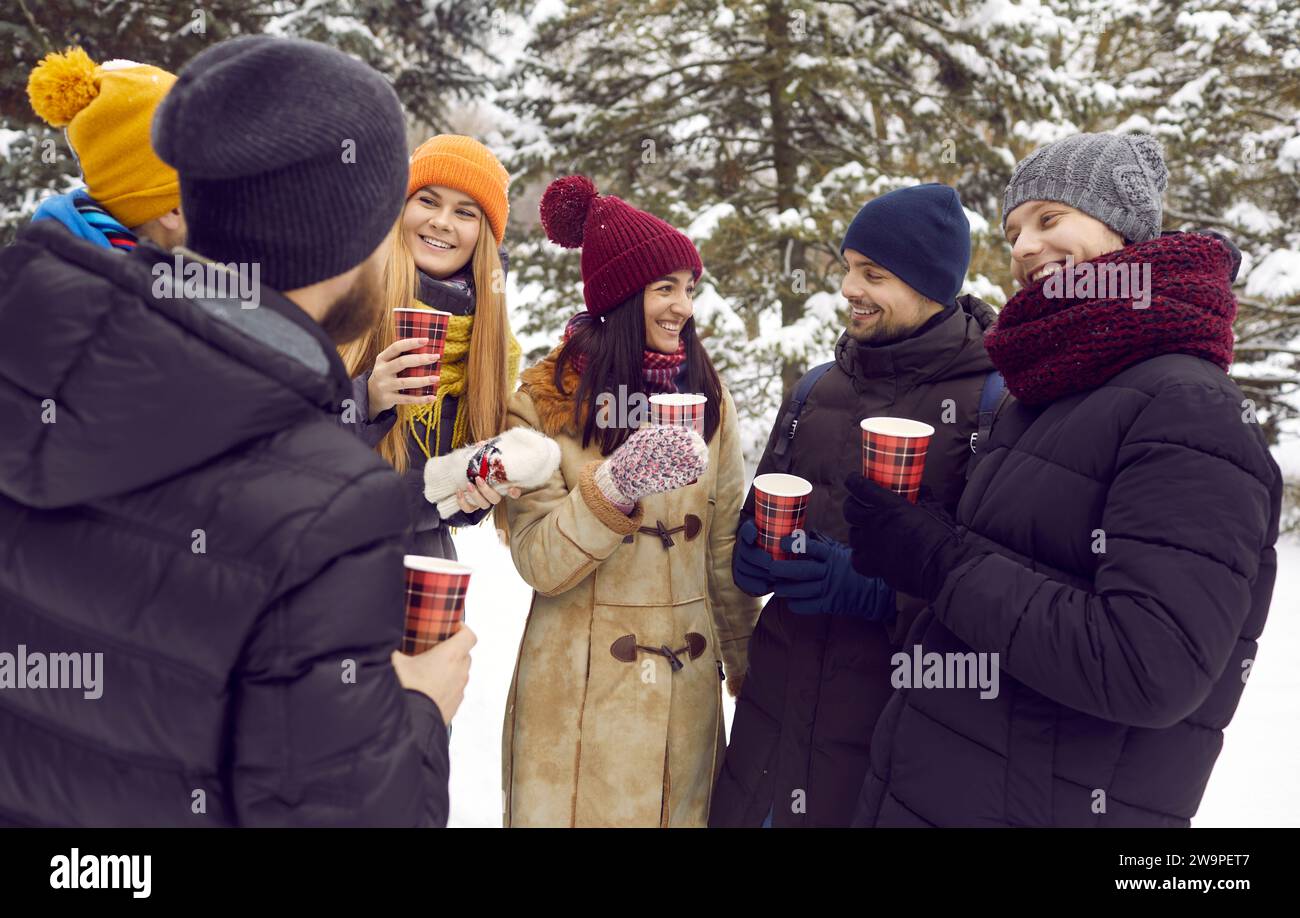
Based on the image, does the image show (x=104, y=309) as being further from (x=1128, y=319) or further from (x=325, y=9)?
(x=325, y=9)

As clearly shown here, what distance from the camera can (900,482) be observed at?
225 cm

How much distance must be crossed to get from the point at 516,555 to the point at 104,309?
1.71 meters

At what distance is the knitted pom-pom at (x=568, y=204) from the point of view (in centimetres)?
317

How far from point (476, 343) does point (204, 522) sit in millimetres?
2003

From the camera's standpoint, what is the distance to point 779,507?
2.46m

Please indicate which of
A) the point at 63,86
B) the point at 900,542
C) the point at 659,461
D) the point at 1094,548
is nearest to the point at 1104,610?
the point at 1094,548

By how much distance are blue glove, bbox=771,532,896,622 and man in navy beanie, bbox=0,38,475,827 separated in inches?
53.6

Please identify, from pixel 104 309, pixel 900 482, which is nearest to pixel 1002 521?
pixel 900 482

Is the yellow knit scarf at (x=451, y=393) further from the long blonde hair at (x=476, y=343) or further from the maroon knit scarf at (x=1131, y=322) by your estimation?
the maroon knit scarf at (x=1131, y=322)

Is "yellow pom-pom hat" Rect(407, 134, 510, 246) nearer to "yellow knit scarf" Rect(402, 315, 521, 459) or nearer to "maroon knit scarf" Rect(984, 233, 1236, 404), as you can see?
"yellow knit scarf" Rect(402, 315, 521, 459)

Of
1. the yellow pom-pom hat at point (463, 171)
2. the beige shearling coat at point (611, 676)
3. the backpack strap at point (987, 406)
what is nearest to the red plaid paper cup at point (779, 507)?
the beige shearling coat at point (611, 676)

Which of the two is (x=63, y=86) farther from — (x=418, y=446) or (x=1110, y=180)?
(x=1110, y=180)

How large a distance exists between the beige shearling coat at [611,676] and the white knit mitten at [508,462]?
0.58ft

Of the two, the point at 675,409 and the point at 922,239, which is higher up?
the point at 922,239
